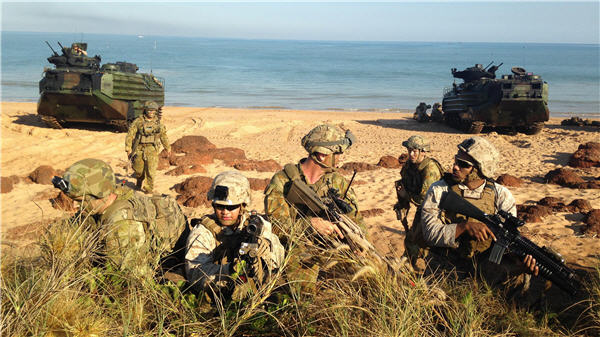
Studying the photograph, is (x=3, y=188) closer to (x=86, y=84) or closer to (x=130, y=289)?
(x=86, y=84)

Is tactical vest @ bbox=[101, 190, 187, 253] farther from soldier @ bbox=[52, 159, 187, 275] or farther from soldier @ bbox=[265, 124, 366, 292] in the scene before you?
soldier @ bbox=[265, 124, 366, 292]

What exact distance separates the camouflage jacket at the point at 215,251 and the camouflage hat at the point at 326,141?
86 cm

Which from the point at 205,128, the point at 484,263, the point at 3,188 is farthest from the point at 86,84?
the point at 484,263

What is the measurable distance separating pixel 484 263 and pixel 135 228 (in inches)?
106

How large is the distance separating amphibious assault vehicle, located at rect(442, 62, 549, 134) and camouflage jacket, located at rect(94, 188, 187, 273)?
46.2 ft

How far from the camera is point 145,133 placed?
927 cm

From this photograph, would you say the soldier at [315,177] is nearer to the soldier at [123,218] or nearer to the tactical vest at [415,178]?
the soldier at [123,218]

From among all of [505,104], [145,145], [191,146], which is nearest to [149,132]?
[145,145]

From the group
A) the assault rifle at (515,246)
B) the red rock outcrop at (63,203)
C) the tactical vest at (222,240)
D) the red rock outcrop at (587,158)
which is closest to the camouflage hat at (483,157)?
the assault rifle at (515,246)

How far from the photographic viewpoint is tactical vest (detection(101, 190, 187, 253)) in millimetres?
3424

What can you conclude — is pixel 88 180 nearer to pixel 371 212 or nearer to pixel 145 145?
pixel 371 212

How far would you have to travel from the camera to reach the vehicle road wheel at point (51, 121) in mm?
15222

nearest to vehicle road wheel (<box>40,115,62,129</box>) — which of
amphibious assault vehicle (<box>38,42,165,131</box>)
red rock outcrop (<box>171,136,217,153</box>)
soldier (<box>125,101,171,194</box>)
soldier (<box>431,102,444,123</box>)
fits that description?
amphibious assault vehicle (<box>38,42,165,131</box>)

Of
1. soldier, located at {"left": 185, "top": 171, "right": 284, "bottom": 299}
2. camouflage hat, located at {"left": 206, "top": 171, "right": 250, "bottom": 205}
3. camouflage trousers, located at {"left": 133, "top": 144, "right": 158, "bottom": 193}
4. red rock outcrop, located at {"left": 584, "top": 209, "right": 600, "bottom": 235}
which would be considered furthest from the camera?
camouflage trousers, located at {"left": 133, "top": 144, "right": 158, "bottom": 193}
